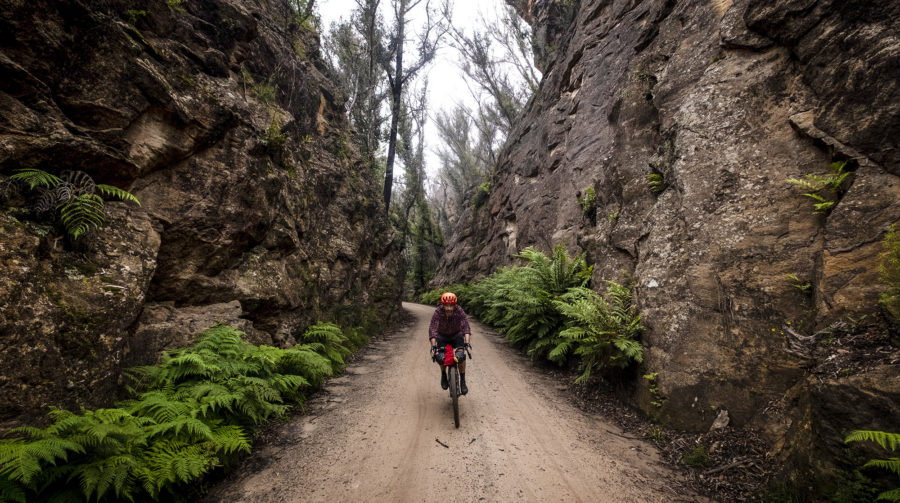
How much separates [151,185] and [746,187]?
28.7 feet

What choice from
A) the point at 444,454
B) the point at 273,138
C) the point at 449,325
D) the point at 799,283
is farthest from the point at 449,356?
the point at 273,138

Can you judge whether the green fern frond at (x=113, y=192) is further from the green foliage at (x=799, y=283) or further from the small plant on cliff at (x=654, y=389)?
the green foliage at (x=799, y=283)

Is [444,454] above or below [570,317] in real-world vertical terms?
below

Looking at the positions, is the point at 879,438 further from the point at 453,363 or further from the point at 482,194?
the point at 482,194

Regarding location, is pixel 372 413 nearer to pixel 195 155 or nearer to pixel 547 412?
pixel 547 412

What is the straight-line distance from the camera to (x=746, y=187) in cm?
472

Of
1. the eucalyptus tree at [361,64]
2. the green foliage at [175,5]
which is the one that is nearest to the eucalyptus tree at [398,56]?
the eucalyptus tree at [361,64]

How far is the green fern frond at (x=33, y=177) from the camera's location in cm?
318

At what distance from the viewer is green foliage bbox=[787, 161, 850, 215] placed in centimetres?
382

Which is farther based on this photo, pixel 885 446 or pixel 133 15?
pixel 133 15

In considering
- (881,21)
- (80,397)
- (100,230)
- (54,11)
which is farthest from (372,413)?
(881,21)

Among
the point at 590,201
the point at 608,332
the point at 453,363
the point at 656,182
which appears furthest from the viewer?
the point at 590,201

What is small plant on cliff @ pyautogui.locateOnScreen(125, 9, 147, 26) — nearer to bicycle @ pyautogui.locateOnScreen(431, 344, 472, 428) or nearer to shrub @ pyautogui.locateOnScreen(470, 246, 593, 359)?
bicycle @ pyautogui.locateOnScreen(431, 344, 472, 428)

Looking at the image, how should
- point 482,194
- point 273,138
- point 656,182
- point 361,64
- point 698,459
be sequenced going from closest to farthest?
point 698,459, point 656,182, point 273,138, point 361,64, point 482,194
